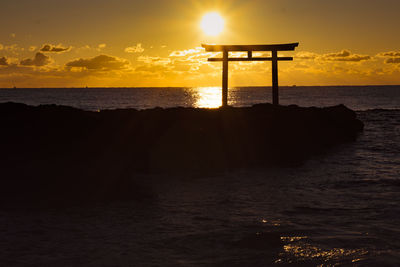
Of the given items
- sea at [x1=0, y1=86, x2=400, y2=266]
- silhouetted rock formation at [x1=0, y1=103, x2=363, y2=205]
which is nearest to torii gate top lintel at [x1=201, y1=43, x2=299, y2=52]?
silhouetted rock formation at [x1=0, y1=103, x2=363, y2=205]

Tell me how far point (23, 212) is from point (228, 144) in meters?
9.10

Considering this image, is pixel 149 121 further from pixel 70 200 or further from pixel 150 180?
pixel 70 200

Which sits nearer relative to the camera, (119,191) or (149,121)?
(119,191)

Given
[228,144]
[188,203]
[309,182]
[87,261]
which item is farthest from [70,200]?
[228,144]

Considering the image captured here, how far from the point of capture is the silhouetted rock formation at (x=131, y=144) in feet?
33.1

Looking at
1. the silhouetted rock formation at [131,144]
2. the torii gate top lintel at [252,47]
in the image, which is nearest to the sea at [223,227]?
the silhouetted rock formation at [131,144]

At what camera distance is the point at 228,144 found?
16109 millimetres

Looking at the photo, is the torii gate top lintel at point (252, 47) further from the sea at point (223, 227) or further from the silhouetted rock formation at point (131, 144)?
the sea at point (223, 227)

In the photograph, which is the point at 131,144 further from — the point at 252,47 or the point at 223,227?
the point at 252,47

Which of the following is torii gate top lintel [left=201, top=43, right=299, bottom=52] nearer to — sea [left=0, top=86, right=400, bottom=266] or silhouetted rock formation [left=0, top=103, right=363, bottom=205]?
silhouetted rock formation [left=0, top=103, right=363, bottom=205]

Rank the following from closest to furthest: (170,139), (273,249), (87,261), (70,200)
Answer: (87,261) < (273,249) < (70,200) < (170,139)

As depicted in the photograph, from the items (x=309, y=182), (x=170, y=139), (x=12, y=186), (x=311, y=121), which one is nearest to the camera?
(x=12, y=186)

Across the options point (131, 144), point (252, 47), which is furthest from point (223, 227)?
point (252, 47)

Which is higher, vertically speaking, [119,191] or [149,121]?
[149,121]
